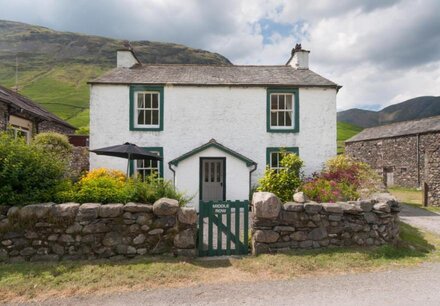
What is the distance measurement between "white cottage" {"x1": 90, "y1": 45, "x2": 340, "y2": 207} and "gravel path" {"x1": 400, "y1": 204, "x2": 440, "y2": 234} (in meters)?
4.16

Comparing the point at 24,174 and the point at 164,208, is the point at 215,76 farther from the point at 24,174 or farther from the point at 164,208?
the point at 24,174

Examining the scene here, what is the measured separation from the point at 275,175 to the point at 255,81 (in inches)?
258

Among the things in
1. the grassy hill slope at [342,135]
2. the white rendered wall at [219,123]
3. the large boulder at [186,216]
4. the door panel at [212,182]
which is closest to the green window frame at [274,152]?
the white rendered wall at [219,123]

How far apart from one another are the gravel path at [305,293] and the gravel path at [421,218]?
566 cm

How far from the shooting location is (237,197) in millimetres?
12445

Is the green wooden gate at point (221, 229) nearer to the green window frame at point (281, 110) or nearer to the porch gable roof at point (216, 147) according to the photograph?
the porch gable roof at point (216, 147)

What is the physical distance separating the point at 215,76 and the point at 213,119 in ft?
8.64

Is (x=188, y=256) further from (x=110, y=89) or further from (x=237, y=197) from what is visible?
(x=110, y=89)

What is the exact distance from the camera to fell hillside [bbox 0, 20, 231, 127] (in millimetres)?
67500

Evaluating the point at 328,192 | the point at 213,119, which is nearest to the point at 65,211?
the point at 328,192

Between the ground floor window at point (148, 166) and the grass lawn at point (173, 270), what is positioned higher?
the ground floor window at point (148, 166)

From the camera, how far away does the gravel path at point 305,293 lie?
14.7 ft

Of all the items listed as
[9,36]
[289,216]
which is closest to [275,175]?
[289,216]

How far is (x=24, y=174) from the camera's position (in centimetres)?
622
